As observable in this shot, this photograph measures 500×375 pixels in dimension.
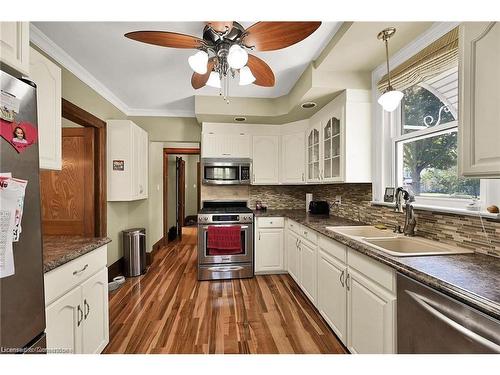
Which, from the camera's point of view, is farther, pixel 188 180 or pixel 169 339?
pixel 188 180

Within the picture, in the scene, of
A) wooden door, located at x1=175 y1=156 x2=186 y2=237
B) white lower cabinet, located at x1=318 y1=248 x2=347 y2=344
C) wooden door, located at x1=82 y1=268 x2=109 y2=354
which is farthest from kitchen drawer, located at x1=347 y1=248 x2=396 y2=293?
wooden door, located at x1=175 y1=156 x2=186 y2=237

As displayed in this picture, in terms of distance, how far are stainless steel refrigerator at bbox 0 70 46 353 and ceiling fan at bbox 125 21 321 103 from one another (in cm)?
72

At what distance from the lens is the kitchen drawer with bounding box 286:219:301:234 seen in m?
2.65

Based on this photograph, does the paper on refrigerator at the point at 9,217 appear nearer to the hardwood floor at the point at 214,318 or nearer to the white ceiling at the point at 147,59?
the hardwood floor at the point at 214,318

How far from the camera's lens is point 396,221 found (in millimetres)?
1920

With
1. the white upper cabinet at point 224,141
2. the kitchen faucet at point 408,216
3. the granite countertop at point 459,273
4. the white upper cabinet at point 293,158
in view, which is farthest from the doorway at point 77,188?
the kitchen faucet at point 408,216

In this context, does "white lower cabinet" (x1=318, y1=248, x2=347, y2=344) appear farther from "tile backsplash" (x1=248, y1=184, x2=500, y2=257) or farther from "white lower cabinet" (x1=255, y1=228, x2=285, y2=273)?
"white lower cabinet" (x1=255, y1=228, x2=285, y2=273)

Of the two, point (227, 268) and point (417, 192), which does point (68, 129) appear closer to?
point (227, 268)

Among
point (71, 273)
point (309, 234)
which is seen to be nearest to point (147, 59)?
point (71, 273)

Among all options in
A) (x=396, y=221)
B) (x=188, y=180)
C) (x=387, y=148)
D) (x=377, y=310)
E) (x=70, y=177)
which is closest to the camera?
(x=377, y=310)

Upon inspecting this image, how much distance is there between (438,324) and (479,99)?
94 cm

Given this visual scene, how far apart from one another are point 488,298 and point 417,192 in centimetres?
129

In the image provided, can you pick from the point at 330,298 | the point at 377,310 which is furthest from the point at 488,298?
the point at 330,298
